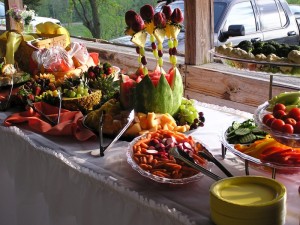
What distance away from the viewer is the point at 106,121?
1.53 m

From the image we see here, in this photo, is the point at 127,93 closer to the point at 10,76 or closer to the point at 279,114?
the point at 279,114

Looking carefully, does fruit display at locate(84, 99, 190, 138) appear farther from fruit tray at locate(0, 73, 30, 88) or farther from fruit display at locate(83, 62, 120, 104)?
fruit tray at locate(0, 73, 30, 88)

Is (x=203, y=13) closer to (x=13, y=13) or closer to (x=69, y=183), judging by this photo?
(x=13, y=13)

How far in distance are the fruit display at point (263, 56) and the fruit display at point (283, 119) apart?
81mm

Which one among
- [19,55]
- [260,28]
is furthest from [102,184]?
[260,28]

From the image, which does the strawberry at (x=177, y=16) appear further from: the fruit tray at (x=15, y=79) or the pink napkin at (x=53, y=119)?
the fruit tray at (x=15, y=79)

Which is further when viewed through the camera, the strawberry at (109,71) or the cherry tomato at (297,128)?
the strawberry at (109,71)

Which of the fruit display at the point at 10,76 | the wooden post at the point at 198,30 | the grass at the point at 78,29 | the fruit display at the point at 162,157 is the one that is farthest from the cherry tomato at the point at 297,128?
the grass at the point at 78,29

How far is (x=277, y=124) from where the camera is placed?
112 cm

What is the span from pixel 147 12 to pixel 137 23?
0.05 metres

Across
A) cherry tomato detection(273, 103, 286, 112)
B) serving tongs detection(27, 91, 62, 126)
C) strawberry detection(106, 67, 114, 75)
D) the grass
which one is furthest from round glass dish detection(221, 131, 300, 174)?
the grass

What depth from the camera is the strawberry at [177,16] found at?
59.3 inches

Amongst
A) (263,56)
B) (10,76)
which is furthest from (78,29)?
(263,56)

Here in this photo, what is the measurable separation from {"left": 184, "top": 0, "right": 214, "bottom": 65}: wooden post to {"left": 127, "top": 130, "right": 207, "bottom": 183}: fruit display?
4.44 ft
